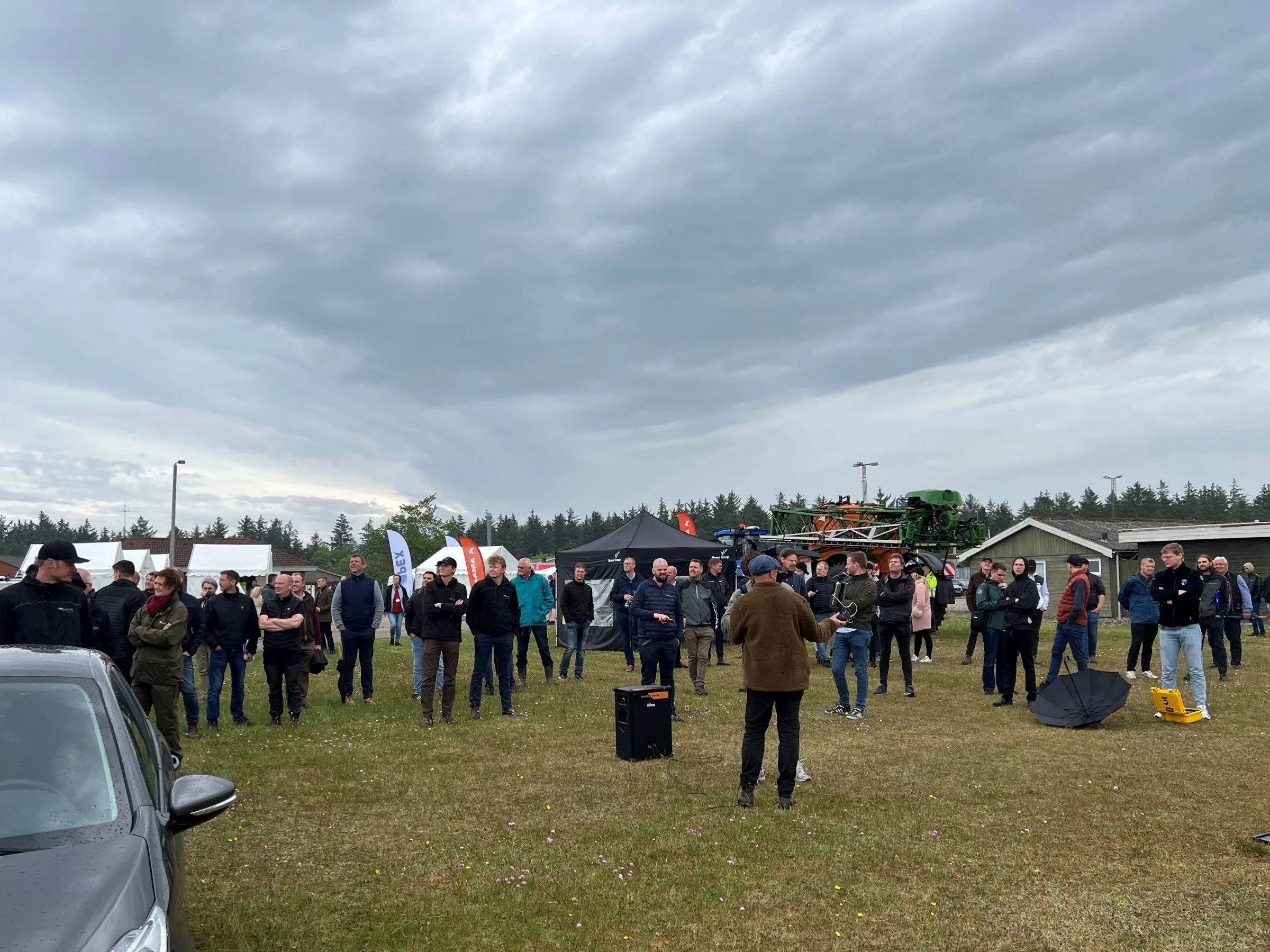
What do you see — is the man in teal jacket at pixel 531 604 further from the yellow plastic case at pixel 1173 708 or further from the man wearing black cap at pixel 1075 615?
the yellow plastic case at pixel 1173 708

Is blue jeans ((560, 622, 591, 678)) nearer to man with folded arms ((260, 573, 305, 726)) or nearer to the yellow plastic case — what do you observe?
man with folded arms ((260, 573, 305, 726))

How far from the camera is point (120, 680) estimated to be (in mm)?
4016

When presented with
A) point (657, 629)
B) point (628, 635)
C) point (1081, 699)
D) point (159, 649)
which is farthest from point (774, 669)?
point (628, 635)

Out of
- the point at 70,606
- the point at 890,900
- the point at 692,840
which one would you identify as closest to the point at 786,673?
the point at 692,840

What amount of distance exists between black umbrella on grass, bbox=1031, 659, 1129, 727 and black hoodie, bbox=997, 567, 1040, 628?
920 millimetres

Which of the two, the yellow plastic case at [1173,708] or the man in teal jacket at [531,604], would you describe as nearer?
the yellow plastic case at [1173,708]

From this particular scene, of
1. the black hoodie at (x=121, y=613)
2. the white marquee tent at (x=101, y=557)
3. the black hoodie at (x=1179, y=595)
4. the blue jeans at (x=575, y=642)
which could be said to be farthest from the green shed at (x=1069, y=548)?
the white marquee tent at (x=101, y=557)

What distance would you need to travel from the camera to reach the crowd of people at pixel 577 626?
6.71m

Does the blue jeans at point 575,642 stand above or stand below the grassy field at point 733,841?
above

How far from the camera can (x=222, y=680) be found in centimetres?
1048

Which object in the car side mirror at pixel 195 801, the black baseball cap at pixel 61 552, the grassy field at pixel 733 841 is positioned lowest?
the grassy field at pixel 733 841

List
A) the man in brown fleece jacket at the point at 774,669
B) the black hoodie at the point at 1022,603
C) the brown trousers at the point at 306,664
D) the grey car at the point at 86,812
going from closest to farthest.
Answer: the grey car at the point at 86,812 → the man in brown fleece jacket at the point at 774,669 → the black hoodie at the point at 1022,603 → the brown trousers at the point at 306,664

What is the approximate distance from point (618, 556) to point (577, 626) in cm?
493

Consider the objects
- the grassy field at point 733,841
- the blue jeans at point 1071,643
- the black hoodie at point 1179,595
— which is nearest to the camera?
the grassy field at point 733,841
